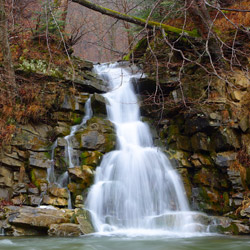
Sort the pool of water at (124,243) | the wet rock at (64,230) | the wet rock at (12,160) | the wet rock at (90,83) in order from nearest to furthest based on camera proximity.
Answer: the pool of water at (124,243), the wet rock at (64,230), the wet rock at (12,160), the wet rock at (90,83)

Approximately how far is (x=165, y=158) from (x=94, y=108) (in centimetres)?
308

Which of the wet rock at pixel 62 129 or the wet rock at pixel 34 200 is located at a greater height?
the wet rock at pixel 62 129

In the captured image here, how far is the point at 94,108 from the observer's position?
9.18 metres

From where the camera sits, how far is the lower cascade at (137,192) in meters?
6.04

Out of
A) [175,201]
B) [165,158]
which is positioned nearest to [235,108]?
[165,158]

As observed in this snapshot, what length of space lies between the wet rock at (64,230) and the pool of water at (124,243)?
0.27 metres

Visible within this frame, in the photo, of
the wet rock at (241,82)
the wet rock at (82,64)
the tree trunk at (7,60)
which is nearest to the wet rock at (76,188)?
the tree trunk at (7,60)

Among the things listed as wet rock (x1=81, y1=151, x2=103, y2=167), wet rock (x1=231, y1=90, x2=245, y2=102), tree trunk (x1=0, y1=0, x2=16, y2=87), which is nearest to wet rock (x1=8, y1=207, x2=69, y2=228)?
wet rock (x1=81, y1=151, x2=103, y2=167)

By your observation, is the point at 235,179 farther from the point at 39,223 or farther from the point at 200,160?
the point at 39,223

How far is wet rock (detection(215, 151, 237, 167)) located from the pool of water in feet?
7.82

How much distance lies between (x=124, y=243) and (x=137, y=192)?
7.73ft

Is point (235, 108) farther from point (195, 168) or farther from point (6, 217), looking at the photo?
point (6, 217)

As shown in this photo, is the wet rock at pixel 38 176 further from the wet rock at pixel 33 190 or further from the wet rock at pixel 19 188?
the wet rock at pixel 19 188

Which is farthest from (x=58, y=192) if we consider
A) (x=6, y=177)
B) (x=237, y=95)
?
(x=237, y=95)
